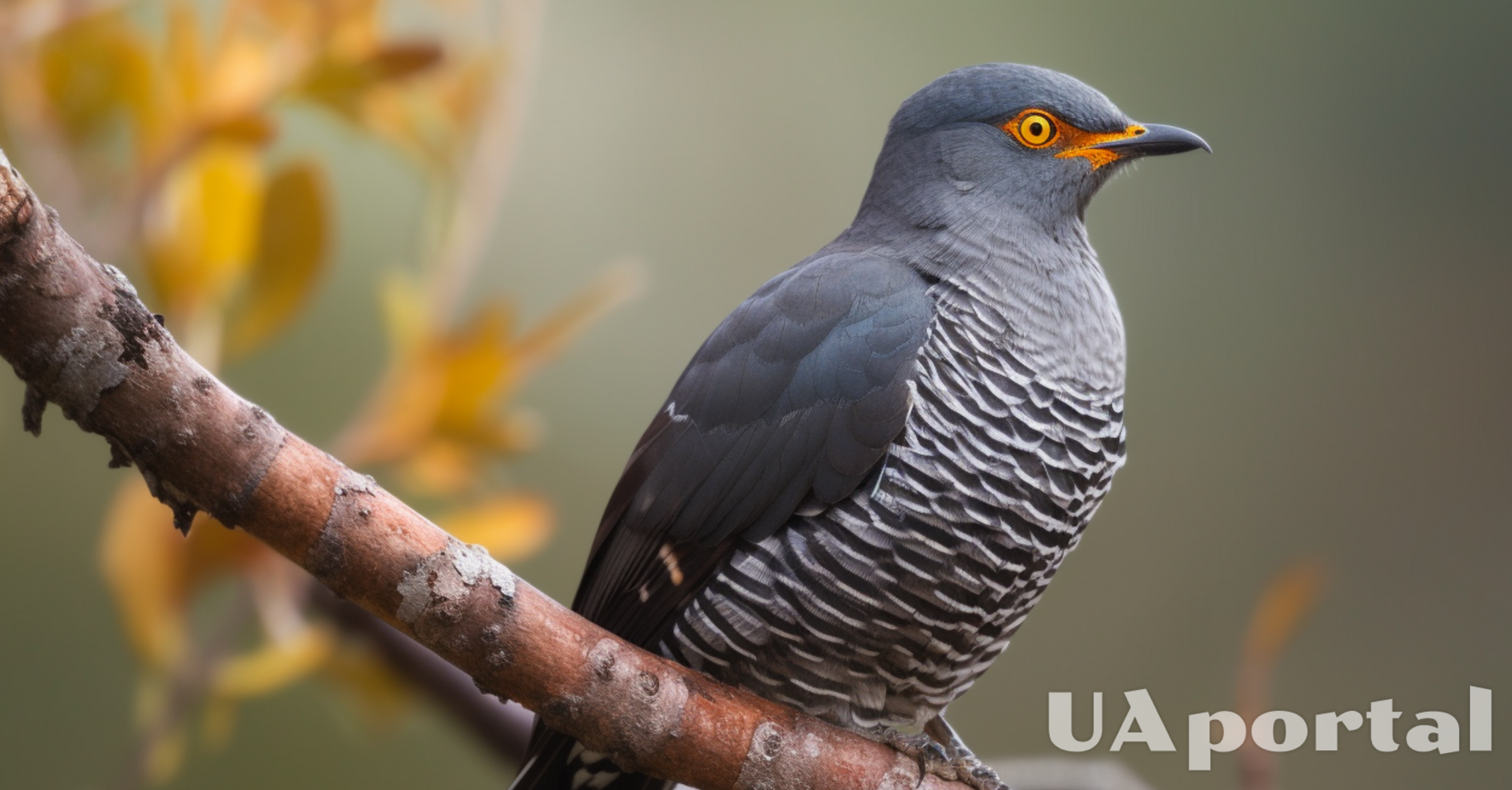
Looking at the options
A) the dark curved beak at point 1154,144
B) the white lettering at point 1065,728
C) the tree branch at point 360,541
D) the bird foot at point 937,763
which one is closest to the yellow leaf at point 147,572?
the tree branch at point 360,541

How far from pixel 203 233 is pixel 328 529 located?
→ 0.79 metres

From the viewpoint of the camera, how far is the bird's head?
6.65 ft

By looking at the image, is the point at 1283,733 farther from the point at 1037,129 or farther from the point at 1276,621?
the point at 1037,129

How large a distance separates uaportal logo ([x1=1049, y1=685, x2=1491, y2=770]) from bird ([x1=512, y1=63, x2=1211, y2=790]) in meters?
0.34

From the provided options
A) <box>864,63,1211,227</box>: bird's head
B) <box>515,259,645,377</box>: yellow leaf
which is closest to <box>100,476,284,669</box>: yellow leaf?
<box>515,259,645,377</box>: yellow leaf

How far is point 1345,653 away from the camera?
396 centimetres

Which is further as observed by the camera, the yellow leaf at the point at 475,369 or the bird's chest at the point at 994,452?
the yellow leaf at the point at 475,369

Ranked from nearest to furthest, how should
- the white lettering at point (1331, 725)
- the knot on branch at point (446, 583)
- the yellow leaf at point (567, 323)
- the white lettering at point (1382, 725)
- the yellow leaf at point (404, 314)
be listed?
the knot on branch at point (446, 583)
the yellow leaf at point (567, 323)
the yellow leaf at point (404, 314)
the white lettering at point (1331, 725)
the white lettering at point (1382, 725)

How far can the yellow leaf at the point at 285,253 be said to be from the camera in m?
1.92

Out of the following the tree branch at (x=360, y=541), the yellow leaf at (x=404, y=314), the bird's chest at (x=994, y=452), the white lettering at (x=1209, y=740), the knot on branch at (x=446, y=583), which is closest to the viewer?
the tree branch at (x=360, y=541)

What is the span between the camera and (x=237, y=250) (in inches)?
75.4

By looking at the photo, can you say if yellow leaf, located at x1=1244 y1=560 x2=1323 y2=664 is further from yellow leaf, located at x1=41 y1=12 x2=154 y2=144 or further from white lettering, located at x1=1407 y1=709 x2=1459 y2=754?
yellow leaf, located at x1=41 y1=12 x2=154 y2=144

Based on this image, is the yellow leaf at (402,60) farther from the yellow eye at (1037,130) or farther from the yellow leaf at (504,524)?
the yellow eye at (1037,130)

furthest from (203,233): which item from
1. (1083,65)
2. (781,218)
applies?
(1083,65)
